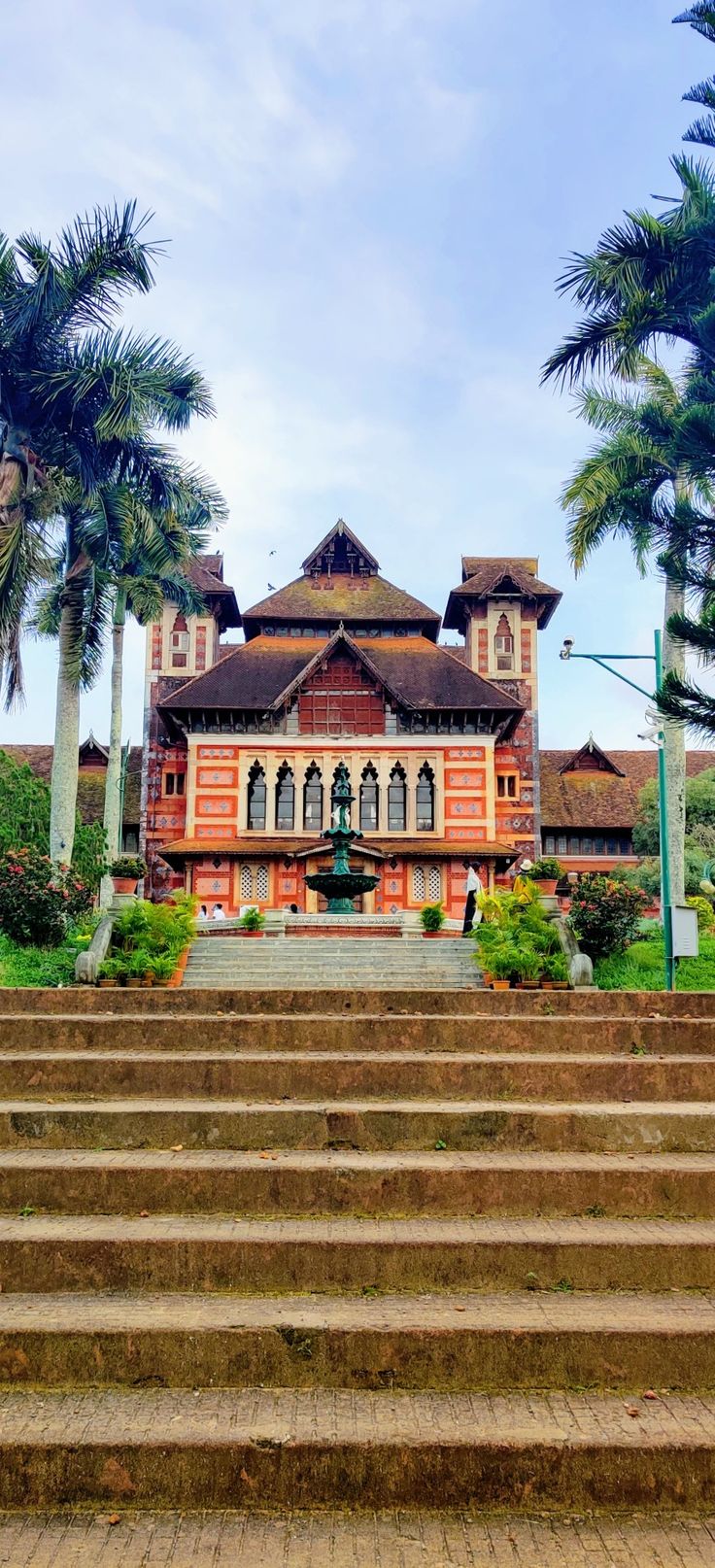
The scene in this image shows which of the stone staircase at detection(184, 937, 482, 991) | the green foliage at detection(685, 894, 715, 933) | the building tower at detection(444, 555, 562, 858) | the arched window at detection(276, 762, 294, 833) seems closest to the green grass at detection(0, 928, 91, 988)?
the stone staircase at detection(184, 937, 482, 991)

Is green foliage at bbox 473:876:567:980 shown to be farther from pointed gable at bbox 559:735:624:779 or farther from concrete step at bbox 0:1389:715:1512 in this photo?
pointed gable at bbox 559:735:624:779

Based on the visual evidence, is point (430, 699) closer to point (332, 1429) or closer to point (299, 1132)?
point (299, 1132)

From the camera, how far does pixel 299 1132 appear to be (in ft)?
23.6

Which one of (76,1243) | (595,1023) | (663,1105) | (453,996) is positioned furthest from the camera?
(453,996)

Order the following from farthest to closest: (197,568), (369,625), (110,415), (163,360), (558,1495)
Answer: (197,568)
(369,625)
(163,360)
(110,415)
(558,1495)

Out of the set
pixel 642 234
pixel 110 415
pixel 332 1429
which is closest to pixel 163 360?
pixel 110 415

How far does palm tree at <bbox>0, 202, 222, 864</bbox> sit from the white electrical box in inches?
499

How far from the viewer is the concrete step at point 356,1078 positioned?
25.8ft

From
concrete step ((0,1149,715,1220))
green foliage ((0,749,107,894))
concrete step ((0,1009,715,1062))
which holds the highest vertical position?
green foliage ((0,749,107,894))

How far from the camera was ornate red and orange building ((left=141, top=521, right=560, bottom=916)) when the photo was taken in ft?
119

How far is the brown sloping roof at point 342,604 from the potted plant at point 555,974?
28.8 metres

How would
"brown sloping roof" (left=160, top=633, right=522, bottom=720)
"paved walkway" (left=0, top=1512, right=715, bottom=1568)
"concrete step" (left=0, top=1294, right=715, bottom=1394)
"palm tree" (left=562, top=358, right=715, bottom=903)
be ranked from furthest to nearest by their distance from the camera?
"brown sloping roof" (left=160, top=633, right=522, bottom=720)
"palm tree" (left=562, top=358, right=715, bottom=903)
"concrete step" (left=0, top=1294, right=715, bottom=1394)
"paved walkway" (left=0, top=1512, right=715, bottom=1568)

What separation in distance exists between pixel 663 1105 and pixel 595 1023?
1.35 meters

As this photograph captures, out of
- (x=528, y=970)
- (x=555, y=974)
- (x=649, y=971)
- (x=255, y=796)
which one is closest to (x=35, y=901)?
(x=528, y=970)
